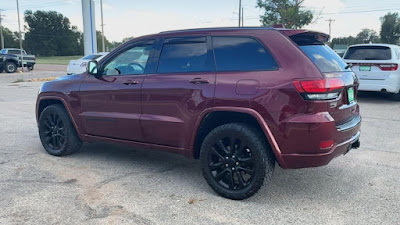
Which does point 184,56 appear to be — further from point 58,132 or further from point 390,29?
point 390,29

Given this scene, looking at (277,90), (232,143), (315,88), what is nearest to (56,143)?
(232,143)

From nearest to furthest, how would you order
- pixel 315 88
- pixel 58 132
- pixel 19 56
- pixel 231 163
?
1. pixel 315 88
2. pixel 231 163
3. pixel 58 132
4. pixel 19 56

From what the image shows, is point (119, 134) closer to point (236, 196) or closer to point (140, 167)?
point (140, 167)

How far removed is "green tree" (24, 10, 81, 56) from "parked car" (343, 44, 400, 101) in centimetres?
9551

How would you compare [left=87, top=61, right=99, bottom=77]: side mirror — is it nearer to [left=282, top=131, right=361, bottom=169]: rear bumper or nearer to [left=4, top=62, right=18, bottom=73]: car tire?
[left=282, top=131, right=361, bottom=169]: rear bumper

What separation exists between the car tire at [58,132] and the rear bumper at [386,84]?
8.14 m

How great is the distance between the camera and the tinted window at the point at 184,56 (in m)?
3.94

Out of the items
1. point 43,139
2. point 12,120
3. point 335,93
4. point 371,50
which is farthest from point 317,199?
point 371,50

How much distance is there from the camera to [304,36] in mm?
3807

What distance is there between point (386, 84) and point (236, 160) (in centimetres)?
792

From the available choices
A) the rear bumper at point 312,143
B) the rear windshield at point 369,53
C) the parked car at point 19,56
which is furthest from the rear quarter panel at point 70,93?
the parked car at point 19,56

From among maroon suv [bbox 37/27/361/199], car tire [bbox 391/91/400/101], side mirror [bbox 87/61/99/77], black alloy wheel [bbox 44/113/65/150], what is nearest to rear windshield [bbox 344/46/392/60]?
car tire [bbox 391/91/400/101]

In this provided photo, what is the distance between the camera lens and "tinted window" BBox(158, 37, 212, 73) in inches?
155

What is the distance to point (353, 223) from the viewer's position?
10.5 feet
